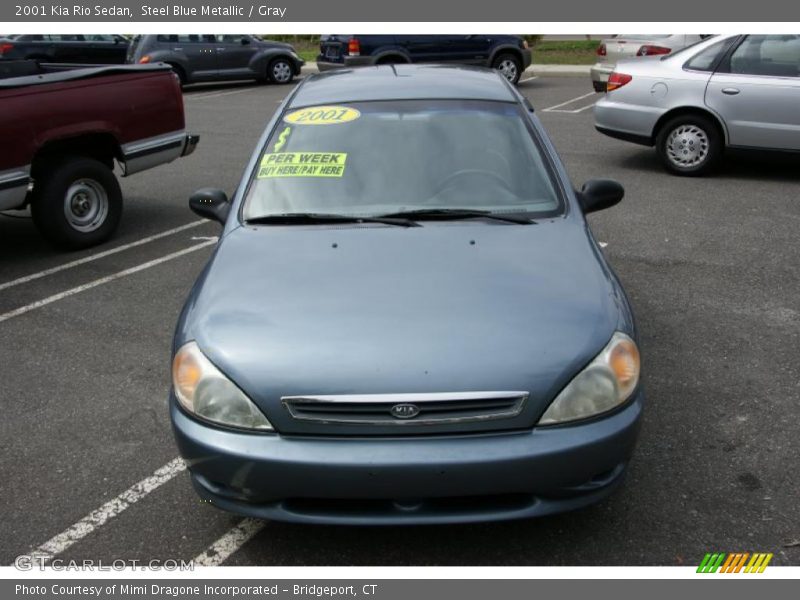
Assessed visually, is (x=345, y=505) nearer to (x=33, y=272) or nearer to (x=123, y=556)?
(x=123, y=556)

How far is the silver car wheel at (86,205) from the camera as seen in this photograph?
680 cm

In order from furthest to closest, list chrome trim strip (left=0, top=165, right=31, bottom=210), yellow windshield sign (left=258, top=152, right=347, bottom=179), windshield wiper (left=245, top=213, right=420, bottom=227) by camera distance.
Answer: chrome trim strip (left=0, top=165, right=31, bottom=210) < yellow windshield sign (left=258, top=152, right=347, bottom=179) < windshield wiper (left=245, top=213, right=420, bottom=227)

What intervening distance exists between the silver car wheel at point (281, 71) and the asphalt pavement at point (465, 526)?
1172cm

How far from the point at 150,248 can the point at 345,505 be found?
460 centimetres

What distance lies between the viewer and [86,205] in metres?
6.97

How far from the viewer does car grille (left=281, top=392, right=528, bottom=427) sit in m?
2.72

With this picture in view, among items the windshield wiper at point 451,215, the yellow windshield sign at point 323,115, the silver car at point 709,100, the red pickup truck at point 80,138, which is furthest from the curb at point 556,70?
the windshield wiper at point 451,215

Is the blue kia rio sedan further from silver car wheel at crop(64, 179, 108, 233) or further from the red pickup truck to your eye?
silver car wheel at crop(64, 179, 108, 233)

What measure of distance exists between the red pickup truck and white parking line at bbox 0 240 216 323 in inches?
30.9

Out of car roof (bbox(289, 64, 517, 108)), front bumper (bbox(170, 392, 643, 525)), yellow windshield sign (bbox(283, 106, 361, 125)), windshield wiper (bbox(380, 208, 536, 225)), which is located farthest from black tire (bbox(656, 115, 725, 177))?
front bumper (bbox(170, 392, 643, 525))

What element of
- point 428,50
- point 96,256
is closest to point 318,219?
point 96,256

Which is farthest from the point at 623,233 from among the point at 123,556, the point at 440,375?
the point at 123,556

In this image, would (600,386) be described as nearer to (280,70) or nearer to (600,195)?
(600,195)

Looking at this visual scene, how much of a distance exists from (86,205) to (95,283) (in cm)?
116
